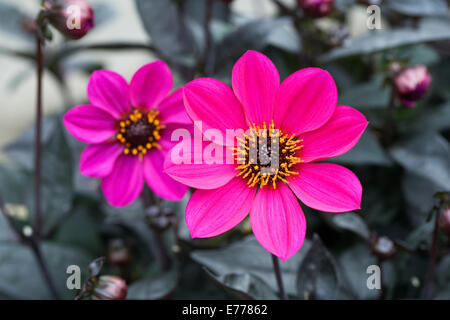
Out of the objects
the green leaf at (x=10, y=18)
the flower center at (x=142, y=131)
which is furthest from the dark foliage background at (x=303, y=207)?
the green leaf at (x=10, y=18)

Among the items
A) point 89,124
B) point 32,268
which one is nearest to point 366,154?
point 89,124

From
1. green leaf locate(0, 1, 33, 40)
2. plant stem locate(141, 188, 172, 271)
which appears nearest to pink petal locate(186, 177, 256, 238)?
plant stem locate(141, 188, 172, 271)

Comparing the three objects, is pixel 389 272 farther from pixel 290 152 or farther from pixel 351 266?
pixel 290 152

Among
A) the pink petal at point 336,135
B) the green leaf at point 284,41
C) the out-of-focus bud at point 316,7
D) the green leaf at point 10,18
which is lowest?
the pink petal at point 336,135

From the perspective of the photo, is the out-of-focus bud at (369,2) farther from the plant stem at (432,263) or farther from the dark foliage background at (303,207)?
the plant stem at (432,263)

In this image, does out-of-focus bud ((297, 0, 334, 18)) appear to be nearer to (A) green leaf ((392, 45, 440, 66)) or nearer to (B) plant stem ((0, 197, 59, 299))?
(A) green leaf ((392, 45, 440, 66))
